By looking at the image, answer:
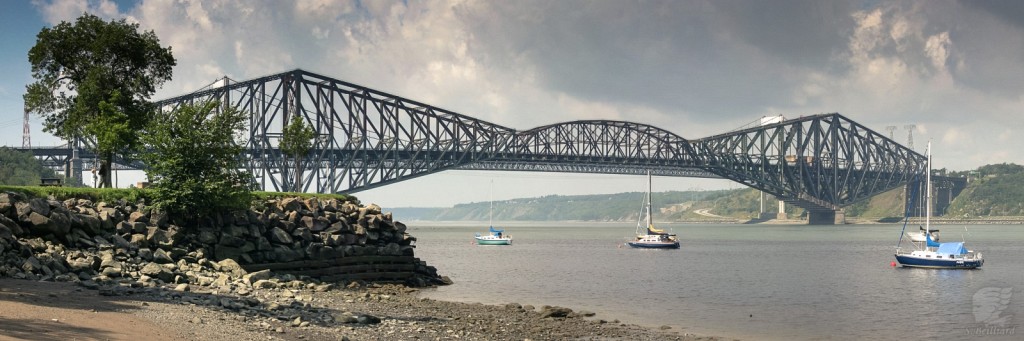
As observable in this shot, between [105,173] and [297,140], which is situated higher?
[297,140]

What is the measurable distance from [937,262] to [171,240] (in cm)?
5456

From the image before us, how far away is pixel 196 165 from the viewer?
4078 centimetres

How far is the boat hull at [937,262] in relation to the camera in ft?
221

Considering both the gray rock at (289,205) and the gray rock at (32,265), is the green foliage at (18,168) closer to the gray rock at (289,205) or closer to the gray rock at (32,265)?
the gray rock at (289,205)

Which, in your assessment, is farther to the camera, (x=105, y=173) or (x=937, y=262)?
(x=937, y=262)

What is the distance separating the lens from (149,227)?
35594mm

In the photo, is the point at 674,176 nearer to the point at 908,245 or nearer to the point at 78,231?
the point at 908,245

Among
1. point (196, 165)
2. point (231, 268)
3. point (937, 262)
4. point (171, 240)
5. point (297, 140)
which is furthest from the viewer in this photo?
point (297, 140)

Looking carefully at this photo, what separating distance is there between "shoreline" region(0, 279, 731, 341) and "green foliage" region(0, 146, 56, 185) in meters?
103

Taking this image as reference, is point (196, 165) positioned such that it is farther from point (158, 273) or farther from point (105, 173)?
point (158, 273)

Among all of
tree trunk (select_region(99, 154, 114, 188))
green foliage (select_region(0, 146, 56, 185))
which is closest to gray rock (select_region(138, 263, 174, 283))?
tree trunk (select_region(99, 154, 114, 188))

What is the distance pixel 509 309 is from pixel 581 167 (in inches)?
5677

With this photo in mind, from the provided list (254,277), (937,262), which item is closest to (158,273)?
(254,277)

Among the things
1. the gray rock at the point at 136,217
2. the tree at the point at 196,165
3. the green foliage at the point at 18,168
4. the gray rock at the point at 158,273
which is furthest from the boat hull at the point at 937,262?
the green foliage at the point at 18,168
